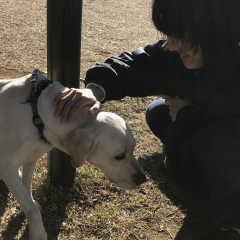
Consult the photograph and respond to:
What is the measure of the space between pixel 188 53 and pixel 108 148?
0.72 m

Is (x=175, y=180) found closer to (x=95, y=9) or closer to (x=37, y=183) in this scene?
(x=37, y=183)

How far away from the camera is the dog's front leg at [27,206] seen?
89.5 inches

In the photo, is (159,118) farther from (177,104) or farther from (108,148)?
(108,148)

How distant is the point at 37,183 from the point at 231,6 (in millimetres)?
1867

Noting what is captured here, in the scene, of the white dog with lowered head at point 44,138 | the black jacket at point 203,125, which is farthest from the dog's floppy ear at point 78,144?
the black jacket at point 203,125

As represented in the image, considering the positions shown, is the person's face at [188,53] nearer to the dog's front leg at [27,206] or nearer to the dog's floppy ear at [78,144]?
the dog's floppy ear at [78,144]

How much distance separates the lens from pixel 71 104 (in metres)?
2.25

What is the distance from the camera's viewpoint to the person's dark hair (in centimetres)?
204

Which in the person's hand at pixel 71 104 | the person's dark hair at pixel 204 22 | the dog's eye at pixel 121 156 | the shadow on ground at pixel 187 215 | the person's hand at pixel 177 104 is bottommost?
the shadow on ground at pixel 187 215

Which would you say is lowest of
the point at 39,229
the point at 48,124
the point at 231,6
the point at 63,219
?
the point at 63,219

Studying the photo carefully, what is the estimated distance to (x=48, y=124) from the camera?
2.26 meters

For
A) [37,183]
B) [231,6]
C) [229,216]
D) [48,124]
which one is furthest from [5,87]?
[229,216]

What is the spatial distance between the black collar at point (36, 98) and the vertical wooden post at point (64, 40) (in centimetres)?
21

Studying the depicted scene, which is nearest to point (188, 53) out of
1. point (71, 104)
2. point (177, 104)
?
point (177, 104)
